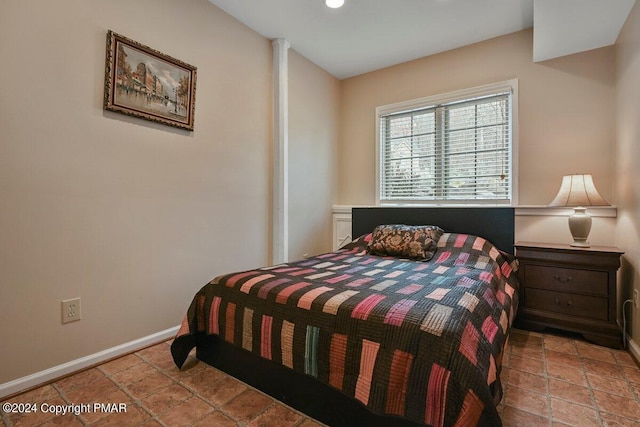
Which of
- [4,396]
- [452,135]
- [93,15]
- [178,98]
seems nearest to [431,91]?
[452,135]

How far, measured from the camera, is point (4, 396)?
1537mm

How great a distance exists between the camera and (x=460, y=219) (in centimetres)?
295

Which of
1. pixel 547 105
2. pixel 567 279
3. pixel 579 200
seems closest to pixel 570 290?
pixel 567 279

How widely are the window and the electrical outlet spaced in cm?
287

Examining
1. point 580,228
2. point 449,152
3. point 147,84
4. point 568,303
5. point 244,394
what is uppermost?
point 147,84

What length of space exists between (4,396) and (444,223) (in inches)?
127

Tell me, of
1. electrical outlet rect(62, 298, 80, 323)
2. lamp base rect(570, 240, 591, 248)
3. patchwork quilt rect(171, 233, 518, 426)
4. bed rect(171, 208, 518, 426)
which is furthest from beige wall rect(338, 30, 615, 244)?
electrical outlet rect(62, 298, 80, 323)

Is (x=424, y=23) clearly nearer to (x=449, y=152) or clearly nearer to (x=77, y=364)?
(x=449, y=152)

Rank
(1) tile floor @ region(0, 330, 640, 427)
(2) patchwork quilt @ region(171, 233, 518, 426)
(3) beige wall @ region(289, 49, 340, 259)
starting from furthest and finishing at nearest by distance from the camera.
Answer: (3) beige wall @ region(289, 49, 340, 259), (1) tile floor @ region(0, 330, 640, 427), (2) patchwork quilt @ region(171, 233, 518, 426)

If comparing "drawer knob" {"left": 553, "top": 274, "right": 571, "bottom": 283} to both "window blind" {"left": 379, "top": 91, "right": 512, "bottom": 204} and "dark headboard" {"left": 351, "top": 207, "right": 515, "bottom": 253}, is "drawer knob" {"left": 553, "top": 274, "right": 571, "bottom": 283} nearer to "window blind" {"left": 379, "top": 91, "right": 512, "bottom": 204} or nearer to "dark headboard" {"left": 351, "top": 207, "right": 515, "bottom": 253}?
"dark headboard" {"left": 351, "top": 207, "right": 515, "bottom": 253}

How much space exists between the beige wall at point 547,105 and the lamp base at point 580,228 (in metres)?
0.24

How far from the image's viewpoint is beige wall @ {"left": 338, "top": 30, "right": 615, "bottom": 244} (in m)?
2.50

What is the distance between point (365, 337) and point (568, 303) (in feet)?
6.44

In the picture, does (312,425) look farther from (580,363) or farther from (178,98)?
(178,98)
